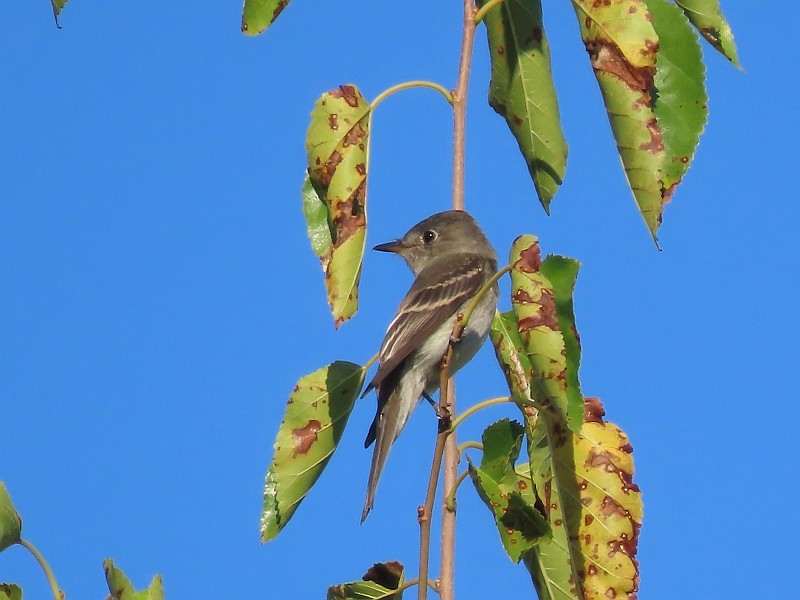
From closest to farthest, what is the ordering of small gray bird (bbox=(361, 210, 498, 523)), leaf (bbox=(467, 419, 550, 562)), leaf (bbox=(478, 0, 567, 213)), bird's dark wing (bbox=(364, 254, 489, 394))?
leaf (bbox=(467, 419, 550, 562)) < leaf (bbox=(478, 0, 567, 213)) < small gray bird (bbox=(361, 210, 498, 523)) < bird's dark wing (bbox=(364, 254, 489, 394))

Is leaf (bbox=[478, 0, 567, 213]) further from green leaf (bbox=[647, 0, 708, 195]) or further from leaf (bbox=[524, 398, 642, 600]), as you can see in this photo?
leaf (bbox=[524, 398, 642, 600])

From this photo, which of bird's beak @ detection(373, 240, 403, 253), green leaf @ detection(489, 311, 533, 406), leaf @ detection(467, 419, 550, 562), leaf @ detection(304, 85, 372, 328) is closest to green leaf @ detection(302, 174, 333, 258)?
leaf @ detection(304, 85, 372, 328)

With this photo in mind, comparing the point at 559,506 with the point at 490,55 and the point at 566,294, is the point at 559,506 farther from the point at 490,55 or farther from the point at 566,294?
the point at 490,55

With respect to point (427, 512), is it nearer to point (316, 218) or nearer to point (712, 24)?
point (316, 218)

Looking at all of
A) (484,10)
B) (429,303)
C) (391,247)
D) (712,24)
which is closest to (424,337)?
(429,303)

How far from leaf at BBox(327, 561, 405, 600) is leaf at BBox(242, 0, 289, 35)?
5.13 ft

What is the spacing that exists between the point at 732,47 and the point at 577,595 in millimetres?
1495

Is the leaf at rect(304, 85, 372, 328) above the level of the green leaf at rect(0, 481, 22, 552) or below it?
above

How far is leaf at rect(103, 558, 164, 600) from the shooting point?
2432 mm

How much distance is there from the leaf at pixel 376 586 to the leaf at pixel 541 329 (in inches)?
38.4

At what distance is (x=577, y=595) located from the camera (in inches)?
105

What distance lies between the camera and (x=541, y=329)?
236 cm

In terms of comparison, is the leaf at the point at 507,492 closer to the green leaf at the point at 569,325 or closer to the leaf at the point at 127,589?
the green leaf at the point at 569,325

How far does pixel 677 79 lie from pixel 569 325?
1011 mm
